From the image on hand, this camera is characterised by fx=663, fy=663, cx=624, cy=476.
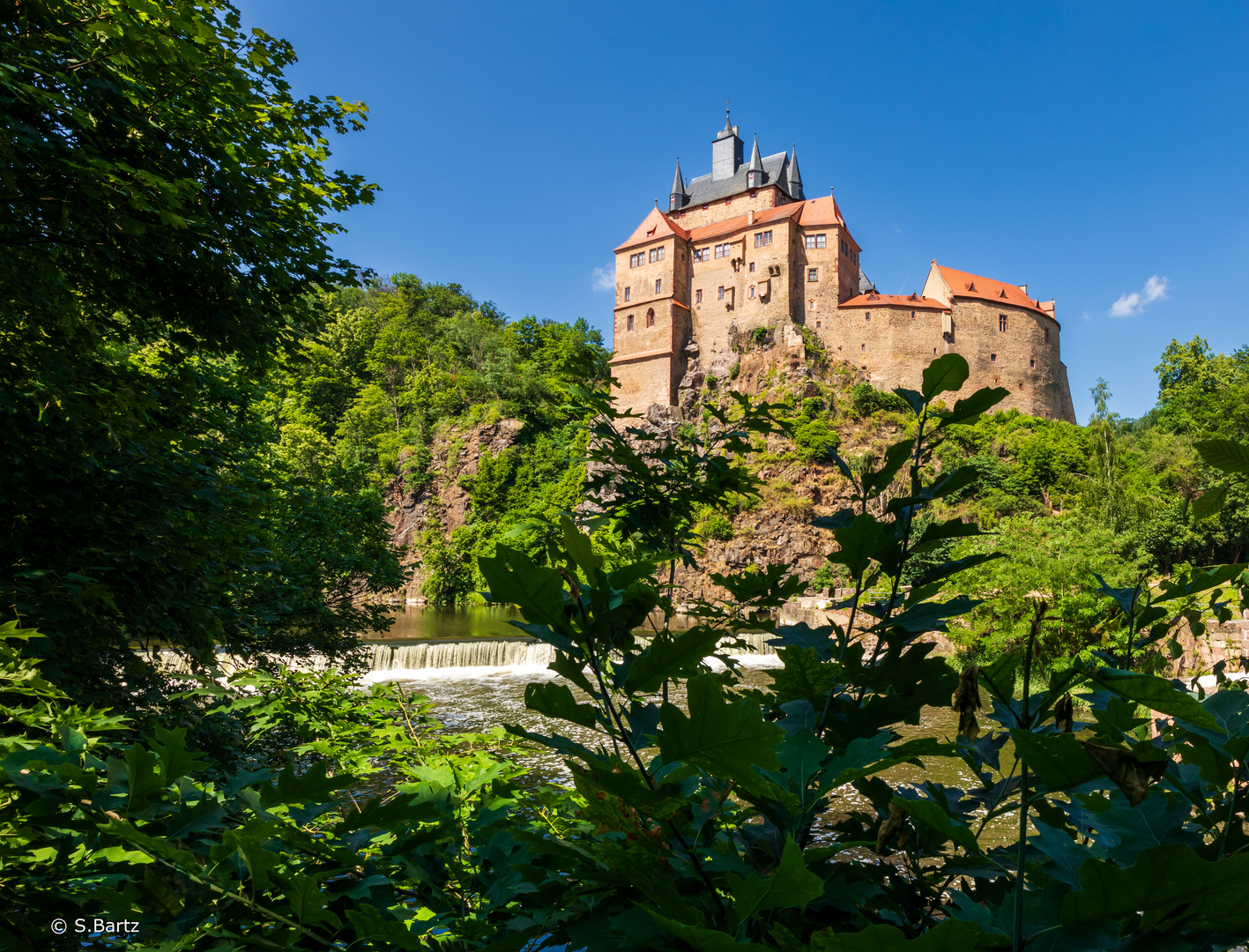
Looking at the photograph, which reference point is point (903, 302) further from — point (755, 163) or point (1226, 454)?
point (1226, 454)

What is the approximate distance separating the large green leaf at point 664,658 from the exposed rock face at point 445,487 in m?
43.1

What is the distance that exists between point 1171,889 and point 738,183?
168 ft

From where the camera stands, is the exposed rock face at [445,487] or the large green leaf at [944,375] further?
the exposed rock face at [445,487]

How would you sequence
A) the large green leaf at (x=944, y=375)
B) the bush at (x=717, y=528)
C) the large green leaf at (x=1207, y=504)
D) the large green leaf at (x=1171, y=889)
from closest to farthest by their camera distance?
1. the large green leaf at (x=1171, y=889)
2. the large green leaf at (x=944, y=375)
3. the large green leaf at (x=1207, y=504)
4. the bush at (x=717, y=528)

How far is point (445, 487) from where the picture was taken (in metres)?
44.9

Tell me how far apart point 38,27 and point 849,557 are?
18.0ft

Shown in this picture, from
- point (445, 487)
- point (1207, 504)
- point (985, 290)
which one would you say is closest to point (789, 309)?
point (985, 290)

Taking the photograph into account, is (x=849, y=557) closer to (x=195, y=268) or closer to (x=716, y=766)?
(x=716, y=766)

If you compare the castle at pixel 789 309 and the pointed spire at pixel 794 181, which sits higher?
the pointed spire at pixel 794 181

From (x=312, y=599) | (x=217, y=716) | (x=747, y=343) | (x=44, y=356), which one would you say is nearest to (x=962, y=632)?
(x=312, y=599)

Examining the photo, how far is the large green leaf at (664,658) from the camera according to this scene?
1.96 feet

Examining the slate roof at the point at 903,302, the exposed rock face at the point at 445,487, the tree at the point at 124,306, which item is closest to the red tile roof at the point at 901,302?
the slate roof at the point at 903,302

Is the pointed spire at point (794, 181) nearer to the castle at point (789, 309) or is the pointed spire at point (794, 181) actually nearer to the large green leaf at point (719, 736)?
the castle at point (789, 309)

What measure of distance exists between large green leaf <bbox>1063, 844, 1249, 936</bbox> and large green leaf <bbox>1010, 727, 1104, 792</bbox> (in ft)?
0.35
